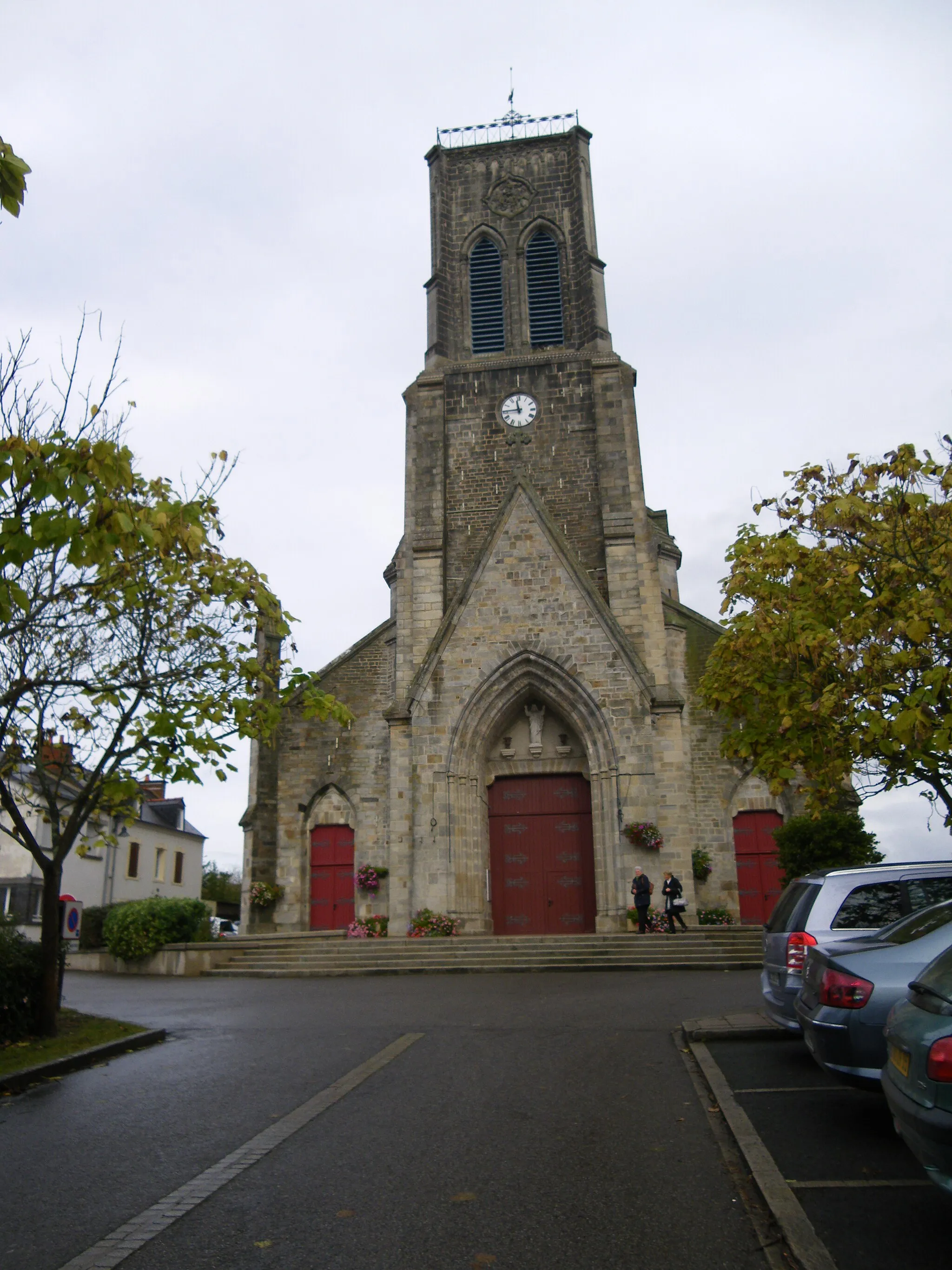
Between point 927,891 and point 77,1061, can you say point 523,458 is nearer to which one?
point 927,891

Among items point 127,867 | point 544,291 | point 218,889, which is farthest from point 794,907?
point 218,889

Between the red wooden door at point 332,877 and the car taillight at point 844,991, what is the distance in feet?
64.5

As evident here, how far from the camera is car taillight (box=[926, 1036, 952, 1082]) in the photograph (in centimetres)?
412

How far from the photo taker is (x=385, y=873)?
80.3ft

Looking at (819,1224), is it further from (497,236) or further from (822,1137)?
(497,236)

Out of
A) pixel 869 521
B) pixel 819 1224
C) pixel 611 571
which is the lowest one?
pixel 819 1224

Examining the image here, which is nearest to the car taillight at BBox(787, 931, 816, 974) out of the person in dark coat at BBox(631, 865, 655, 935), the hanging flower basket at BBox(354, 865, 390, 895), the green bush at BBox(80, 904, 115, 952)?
the person in dark coat at BBox(631, 865, 655, 935)

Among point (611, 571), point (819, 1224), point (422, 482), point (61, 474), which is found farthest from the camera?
point (422, 482)

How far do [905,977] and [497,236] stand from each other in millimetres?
26078

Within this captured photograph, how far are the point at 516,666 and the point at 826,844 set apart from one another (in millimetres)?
7532

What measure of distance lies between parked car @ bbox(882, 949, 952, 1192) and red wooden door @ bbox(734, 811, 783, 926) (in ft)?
67.7

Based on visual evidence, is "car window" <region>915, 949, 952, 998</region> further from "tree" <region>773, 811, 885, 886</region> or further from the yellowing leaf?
"tree" <region>773, 811, 885, 886</region>

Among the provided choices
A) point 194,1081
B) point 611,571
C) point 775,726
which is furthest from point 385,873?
point 194,1081

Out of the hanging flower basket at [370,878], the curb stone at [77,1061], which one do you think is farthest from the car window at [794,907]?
the hanging flower basket at [370,878]
